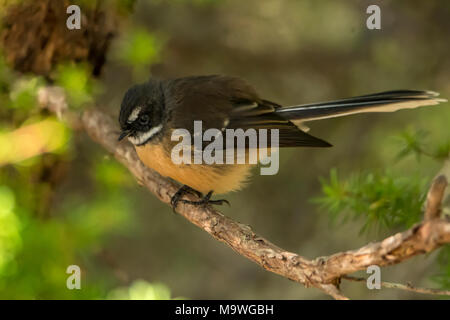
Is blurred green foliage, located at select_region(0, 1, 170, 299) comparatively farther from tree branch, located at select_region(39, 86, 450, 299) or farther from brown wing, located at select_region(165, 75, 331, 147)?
brown wing, located at select_region(165, 75, 331, 147)

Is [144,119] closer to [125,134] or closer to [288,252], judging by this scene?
[125,134]

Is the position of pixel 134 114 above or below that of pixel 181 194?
above

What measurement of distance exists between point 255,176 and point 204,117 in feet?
5.92

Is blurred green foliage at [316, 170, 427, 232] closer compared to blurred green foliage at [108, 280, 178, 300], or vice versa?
blurred green foliage at [108, 280, 178, 300]

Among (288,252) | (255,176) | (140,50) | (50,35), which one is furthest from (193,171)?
(255,176)

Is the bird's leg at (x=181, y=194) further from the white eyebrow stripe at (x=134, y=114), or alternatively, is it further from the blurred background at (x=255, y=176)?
the white eyebrow stripe at (x=134, y=114)

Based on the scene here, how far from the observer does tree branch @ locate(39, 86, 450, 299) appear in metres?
1.29

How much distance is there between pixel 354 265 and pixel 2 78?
2245mm

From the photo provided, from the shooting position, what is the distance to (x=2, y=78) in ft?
9.23

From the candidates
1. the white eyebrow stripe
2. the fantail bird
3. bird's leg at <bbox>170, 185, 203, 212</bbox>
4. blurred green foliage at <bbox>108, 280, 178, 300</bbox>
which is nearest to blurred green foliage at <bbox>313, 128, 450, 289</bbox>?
the fantail bird

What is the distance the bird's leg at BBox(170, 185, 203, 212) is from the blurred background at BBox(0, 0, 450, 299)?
25 cm

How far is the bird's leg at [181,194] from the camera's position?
2768mm

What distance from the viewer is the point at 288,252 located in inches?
73.9
